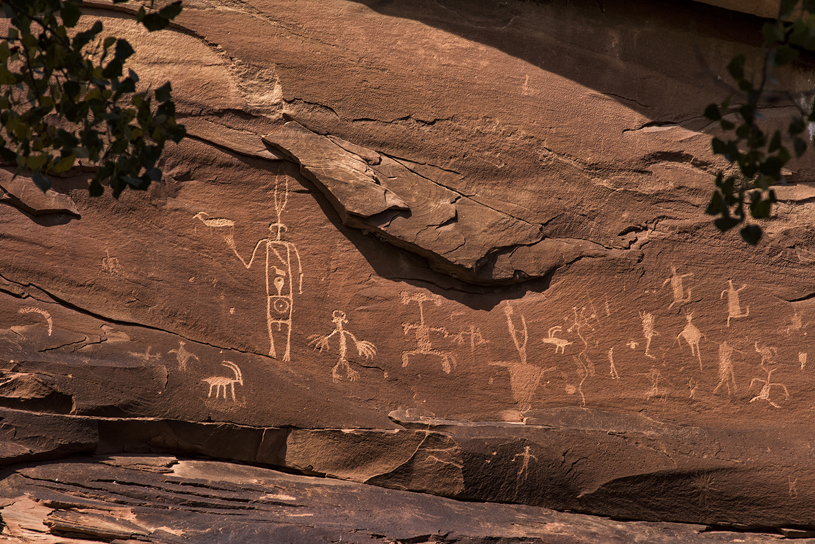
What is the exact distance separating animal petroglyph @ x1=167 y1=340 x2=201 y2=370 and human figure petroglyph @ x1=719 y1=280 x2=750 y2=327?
351cm

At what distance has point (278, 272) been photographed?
15.0ft

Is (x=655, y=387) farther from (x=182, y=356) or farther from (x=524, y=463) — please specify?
(x=182, y=356)

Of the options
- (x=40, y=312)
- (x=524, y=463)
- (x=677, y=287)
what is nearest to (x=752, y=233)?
(x=524, y=463)

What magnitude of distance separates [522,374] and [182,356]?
214 cm

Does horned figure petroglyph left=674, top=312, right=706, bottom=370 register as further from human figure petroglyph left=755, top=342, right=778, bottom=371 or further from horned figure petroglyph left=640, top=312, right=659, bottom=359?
human figure petroglyph left=755, top=342, right=778, bottom=371

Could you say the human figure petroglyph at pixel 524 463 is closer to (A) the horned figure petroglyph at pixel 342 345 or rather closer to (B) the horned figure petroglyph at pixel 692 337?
(A) the horned figure petroglyph at pixel 342 345

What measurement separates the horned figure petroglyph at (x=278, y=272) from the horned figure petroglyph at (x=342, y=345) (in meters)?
0.20

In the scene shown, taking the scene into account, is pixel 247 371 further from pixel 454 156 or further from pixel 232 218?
pixel 454 156

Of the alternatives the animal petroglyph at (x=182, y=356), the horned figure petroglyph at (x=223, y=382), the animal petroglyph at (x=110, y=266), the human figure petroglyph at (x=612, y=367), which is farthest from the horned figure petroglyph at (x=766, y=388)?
the animal petroglyph at (x=110, y=266)

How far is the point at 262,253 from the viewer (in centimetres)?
457

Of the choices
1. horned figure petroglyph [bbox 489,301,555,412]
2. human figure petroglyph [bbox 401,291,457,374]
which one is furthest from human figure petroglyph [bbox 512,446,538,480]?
human figure petroglyph [bbox 401,291,457,374]

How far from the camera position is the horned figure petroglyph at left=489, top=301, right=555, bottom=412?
4559 millimetres

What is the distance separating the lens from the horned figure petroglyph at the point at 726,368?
4.66m

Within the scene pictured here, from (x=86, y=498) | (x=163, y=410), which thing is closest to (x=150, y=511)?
(x=86, y=498)
